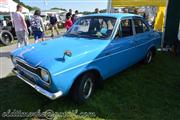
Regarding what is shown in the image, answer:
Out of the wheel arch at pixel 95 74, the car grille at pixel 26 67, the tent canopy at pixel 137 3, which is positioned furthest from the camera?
the tent canopy at pixel 137 3

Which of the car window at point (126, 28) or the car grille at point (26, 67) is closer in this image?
the car grille at point (26, 67)

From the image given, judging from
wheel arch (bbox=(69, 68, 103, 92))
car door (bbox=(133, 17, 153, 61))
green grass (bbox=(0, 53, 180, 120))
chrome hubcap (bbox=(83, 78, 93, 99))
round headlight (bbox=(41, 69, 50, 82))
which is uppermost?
car door (bbox=(133, 17, 153, 61))

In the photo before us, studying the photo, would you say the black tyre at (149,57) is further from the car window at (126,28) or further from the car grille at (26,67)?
the car grille at (26,67)

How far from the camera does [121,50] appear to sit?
4906mm

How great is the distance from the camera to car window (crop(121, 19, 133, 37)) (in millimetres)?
5093

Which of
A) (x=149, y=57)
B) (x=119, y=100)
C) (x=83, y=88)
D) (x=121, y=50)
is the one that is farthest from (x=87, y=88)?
(x=149, y=57)

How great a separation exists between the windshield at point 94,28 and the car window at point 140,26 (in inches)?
38.4

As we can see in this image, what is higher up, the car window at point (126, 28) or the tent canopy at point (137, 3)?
the tent canopy at point (137, 3)

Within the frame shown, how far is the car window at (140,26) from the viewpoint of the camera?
5.75 meters

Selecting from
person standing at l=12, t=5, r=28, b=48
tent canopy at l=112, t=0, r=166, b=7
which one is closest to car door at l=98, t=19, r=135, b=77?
person standing at l=12, t=5, r=28, b=48

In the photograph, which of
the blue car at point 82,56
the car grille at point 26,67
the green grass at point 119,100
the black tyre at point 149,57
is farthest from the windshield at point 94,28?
the black tyre at point 149,57

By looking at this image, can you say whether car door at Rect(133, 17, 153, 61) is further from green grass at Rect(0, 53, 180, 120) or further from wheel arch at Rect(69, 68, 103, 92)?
wheel arch at Rect(69, 68, 103, 92)

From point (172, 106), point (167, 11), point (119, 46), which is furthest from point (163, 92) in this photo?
point (167, 11)

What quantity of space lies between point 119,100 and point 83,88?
0.88 meters
